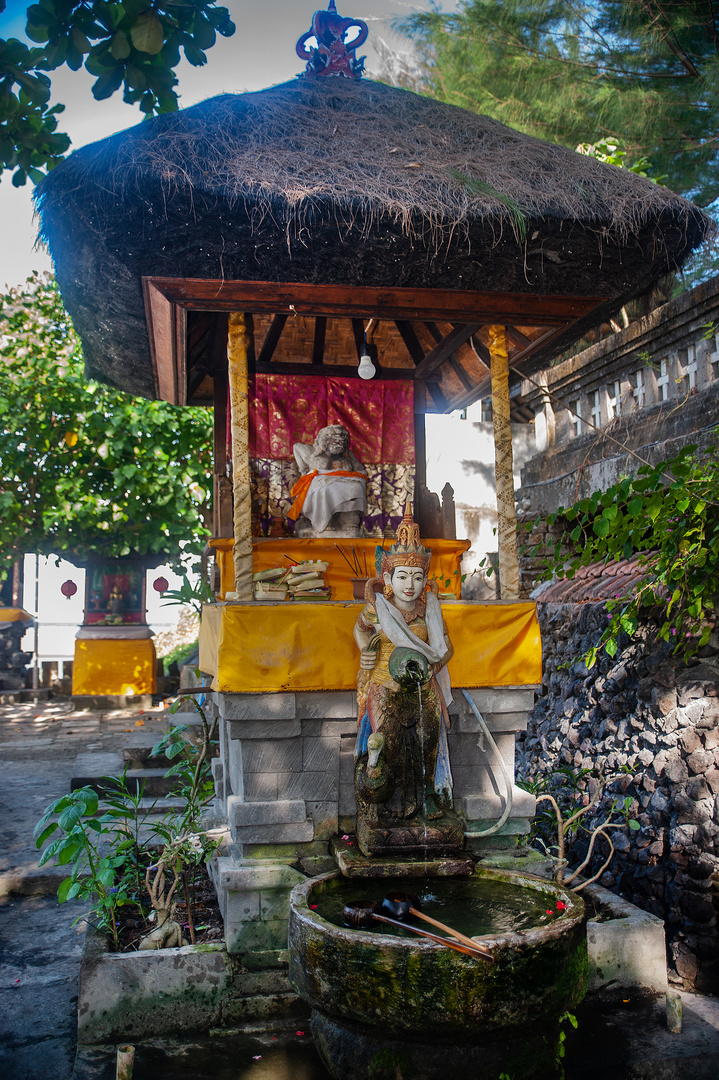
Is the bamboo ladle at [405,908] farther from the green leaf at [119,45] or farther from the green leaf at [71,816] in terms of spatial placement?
the green leaf at [119,45]

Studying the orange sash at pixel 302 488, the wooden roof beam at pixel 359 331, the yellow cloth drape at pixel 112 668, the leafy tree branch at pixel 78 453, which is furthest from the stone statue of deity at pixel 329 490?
the yellow cloth drape at pixel 112 668

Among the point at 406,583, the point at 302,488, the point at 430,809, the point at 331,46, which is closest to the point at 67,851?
the point at 430,809

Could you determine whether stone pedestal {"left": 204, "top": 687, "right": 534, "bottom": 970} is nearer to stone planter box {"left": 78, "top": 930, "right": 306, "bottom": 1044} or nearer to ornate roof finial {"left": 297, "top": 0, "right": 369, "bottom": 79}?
stone planter box {"left": 78, "top": 930, "right": 306, "bottom": 1044}

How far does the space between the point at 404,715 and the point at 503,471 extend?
72.1 inches

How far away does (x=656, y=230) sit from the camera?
4.57m

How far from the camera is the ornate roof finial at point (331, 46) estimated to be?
5.43m

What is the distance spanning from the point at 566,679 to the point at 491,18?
8.61m

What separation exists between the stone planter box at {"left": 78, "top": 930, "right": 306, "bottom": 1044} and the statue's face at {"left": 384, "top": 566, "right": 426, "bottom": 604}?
2.00 m

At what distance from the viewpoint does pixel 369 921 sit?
133 inches

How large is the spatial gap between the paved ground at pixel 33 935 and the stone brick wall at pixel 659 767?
3395 millimetres

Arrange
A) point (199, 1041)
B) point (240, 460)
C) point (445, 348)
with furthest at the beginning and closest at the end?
point (445, 348) → point (240, 460) → point (199, 1041)

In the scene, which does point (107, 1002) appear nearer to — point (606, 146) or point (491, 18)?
point (606, 146)

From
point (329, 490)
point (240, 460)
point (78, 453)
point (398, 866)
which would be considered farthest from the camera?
point (78, 453)

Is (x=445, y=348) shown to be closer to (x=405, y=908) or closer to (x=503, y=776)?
(x=503, y=776)
